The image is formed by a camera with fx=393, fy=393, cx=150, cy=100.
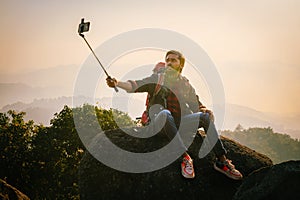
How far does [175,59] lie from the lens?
859 centimetres

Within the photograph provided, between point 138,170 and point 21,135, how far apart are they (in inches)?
906

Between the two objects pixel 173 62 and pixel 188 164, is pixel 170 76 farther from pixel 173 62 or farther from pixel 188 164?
pixel 188 164

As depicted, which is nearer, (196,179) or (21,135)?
(196,179)

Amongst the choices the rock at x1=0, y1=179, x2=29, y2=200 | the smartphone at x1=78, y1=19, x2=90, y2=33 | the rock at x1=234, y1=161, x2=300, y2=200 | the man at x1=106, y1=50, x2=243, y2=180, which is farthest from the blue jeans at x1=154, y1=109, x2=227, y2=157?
the rock at x1=0, y1=179, x2=29, y2=200

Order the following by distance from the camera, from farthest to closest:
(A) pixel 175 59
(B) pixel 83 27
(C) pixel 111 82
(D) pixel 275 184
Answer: (A) pixel 175 59
(B) pixel 83 27
(C) pixel 111 82
(D) pixel 275 184

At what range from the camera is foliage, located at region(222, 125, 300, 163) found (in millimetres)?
97444

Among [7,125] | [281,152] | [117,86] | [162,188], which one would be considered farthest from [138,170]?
[281,152]

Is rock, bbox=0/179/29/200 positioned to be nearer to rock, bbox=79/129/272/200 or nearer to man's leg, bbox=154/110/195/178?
rock, bbox=79/129/272/200

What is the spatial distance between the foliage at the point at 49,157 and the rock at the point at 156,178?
16004 millimetres

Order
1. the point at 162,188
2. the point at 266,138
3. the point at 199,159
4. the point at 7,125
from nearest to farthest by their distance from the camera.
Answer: the point at 162,188
the point at 199,159
the point at 7,125
the point at 266,138

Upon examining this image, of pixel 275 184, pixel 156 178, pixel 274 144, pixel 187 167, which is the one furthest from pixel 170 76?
pixel 274 144

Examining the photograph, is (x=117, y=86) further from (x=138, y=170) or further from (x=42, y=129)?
(x=42, y=129)

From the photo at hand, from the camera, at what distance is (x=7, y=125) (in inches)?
1191

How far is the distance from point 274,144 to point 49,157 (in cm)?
8693
